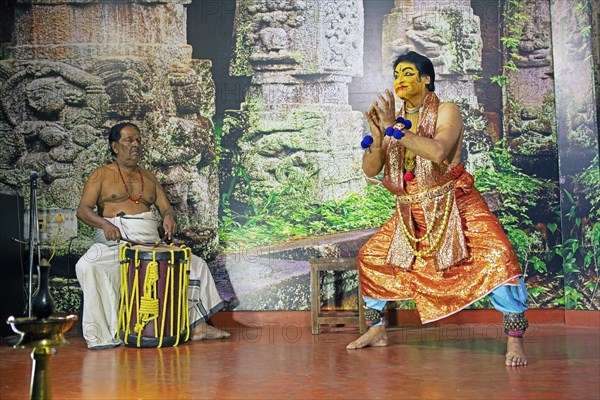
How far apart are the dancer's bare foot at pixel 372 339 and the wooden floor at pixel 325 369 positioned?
0.29 feet

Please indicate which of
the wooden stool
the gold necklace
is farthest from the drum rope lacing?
the gold necklace

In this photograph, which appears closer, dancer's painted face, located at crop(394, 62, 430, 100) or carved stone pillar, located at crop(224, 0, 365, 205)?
dancer's painted face, located at crop(394, 62, 430, 100)

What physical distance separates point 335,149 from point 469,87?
1258 millimetres

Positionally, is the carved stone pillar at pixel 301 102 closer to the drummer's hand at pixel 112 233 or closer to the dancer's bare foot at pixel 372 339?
the drummer's hand at pixel 112 233

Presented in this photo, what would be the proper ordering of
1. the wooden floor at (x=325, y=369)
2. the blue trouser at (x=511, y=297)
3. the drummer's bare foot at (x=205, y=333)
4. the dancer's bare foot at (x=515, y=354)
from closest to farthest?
the wooden floor at (x=325, y=369)
the dancer's bare foot at (x=515, y=354)
the blue trouser at (x=511, y=297)
the drummer's bare foot at (x=205, y=333)

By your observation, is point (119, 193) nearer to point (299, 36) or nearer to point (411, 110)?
point (299, 36)

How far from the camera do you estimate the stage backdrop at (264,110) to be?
239 inches

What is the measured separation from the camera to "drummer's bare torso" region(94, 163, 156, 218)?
5551 millimetres

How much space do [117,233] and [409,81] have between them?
2324mm

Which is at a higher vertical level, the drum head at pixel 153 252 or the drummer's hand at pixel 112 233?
the drummer's hand at pixel 112 233

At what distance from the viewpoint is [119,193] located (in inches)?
219

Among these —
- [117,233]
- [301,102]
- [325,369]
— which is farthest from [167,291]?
[301,102]

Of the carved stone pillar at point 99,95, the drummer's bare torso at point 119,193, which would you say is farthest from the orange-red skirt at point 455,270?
the carved stone pillar at point 99,95

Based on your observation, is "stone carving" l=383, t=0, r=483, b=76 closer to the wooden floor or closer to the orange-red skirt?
the orange-red skirt
